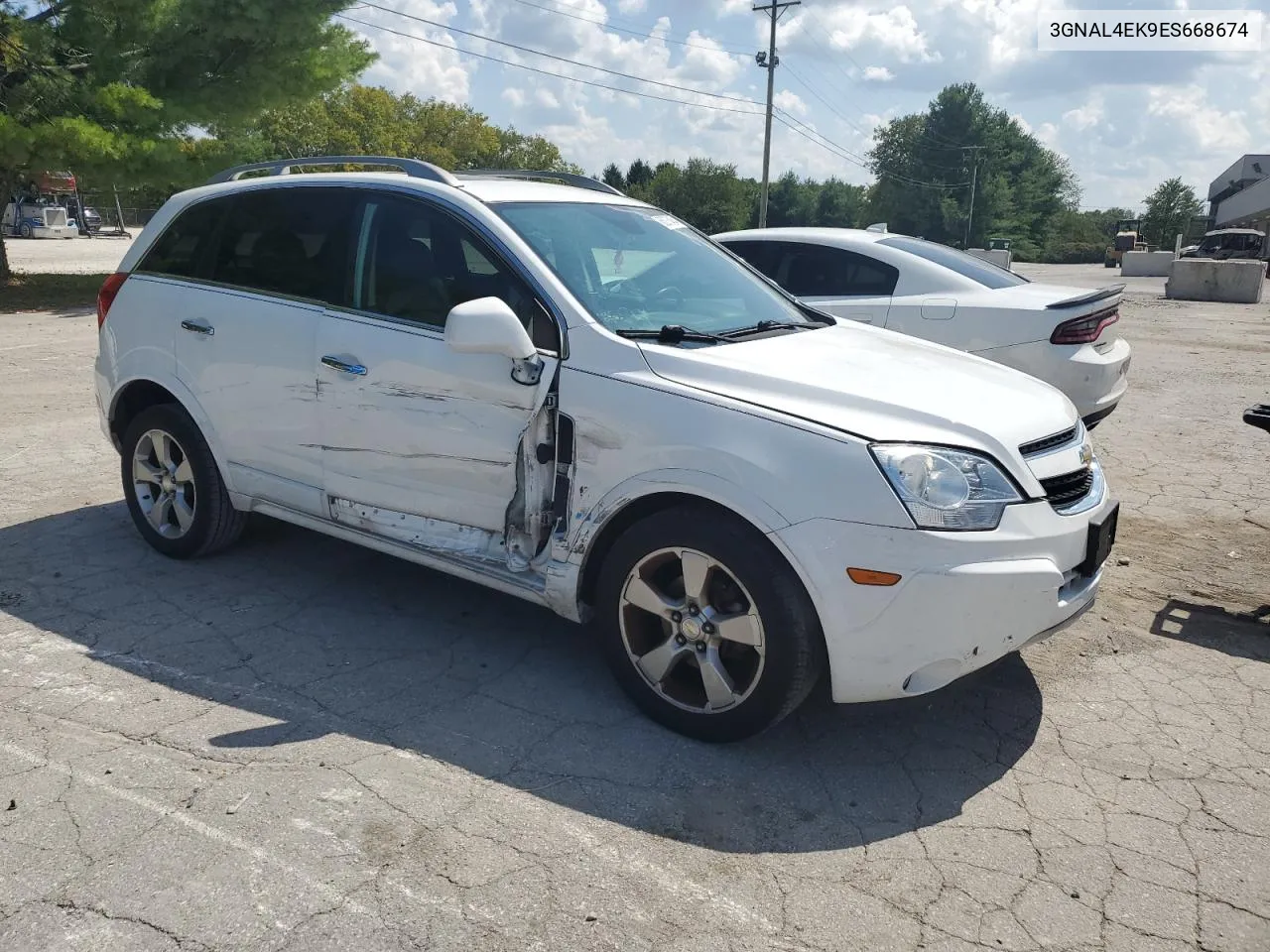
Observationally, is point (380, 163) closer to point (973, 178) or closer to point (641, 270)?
point (641, 270)

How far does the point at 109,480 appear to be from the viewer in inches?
252

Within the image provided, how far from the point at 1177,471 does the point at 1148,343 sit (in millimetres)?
9199

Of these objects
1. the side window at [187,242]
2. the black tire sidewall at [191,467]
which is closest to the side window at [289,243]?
the side window at [187,242]

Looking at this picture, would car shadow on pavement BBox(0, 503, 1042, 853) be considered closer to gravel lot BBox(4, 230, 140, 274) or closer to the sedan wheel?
the sedan wheel

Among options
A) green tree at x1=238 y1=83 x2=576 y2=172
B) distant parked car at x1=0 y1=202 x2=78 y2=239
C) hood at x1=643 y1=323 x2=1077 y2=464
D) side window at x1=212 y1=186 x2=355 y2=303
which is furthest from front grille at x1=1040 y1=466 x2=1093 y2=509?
distant parked car at x1=0 y1=202 x2=78 y2=239

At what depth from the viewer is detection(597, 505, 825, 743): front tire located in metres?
3.11

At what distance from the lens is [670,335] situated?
11.7 ft

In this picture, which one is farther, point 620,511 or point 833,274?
point 833,274

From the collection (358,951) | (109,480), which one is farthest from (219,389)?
(358,951)

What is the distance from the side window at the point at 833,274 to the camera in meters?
7.30

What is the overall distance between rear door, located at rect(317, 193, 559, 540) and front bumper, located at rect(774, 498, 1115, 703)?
117 centimetres

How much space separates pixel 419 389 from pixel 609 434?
879 mm

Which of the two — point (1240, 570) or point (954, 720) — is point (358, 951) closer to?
point (954, 720)

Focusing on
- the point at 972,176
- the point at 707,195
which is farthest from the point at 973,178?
the point at 707,195
